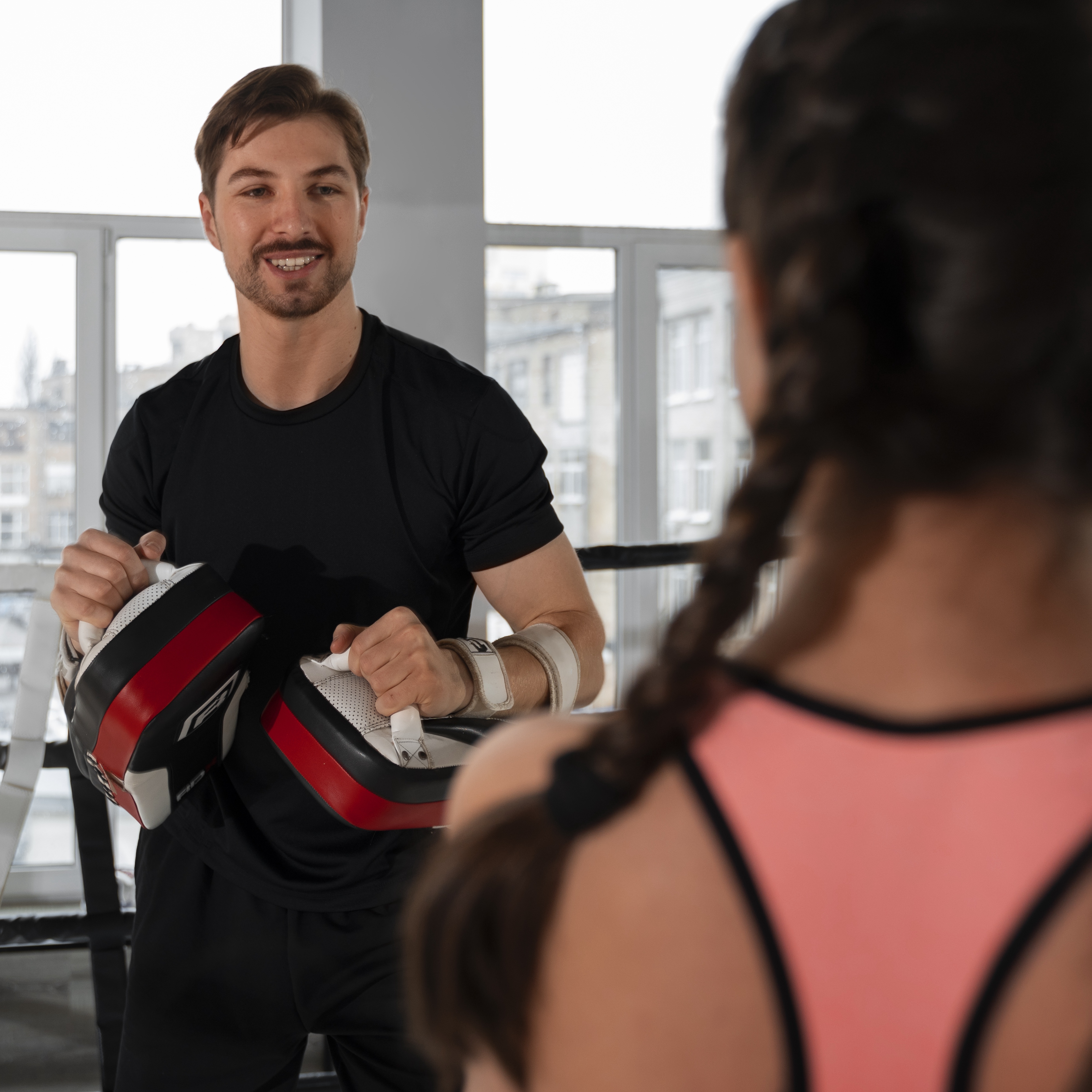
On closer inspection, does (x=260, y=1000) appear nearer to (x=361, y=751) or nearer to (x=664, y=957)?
(x=361, y=751)

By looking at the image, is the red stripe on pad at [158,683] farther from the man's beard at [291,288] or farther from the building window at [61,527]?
the building window at [61,527]

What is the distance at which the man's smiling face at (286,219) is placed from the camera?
1.50 meters

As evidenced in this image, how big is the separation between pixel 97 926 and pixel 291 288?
43.9 inches

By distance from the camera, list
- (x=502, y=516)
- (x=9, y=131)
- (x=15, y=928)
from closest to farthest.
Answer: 1. (x=502, y=516)
2. (x=15, y=928)
3. (x=9, y=131)

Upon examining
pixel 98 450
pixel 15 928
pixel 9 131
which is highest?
pixel 9 131

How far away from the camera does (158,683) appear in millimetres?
1190

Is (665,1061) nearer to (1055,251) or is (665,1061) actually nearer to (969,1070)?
(969,1070)

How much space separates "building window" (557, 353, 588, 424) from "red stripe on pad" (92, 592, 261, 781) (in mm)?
2709

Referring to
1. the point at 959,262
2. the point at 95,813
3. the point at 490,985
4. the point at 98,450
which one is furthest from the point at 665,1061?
the point at 98,450

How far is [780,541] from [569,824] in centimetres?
15

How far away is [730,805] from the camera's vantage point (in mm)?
418

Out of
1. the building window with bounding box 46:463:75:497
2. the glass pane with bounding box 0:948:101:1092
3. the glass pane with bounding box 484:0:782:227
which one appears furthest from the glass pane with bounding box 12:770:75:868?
the glass pane with bounding box 484:0:782:227

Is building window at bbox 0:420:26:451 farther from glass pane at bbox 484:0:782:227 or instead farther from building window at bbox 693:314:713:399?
building window at bbox 693:314:713:399

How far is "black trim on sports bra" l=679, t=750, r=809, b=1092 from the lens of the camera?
416 millimetres
